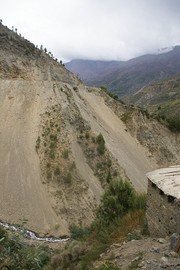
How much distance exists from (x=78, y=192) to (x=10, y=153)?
5825 millimetres

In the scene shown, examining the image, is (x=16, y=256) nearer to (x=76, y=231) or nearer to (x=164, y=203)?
(x=164, y=203)

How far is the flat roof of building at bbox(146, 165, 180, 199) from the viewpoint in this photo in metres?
12.4

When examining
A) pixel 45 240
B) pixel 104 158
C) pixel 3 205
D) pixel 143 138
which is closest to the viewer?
pixel 45 240

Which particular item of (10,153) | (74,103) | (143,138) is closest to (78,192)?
(10,153)

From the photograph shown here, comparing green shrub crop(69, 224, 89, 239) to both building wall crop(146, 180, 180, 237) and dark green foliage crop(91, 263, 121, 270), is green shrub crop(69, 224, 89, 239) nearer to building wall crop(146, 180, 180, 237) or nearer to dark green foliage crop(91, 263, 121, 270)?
building wall crop(146, 180, 180, 237)

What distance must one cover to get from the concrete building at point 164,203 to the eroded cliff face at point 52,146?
12.9m

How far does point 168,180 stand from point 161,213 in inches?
42.0

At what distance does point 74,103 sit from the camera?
36312 mm

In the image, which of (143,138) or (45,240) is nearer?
(45,240)

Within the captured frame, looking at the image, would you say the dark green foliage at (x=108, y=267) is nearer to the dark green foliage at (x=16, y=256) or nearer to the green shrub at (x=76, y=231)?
the dark green foliage at (x=16, y=256)

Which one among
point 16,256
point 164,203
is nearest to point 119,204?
point 164,203

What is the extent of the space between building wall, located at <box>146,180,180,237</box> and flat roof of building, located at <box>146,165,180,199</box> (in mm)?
166

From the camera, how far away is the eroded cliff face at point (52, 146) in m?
27.3

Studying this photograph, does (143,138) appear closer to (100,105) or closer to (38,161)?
(100,105)
